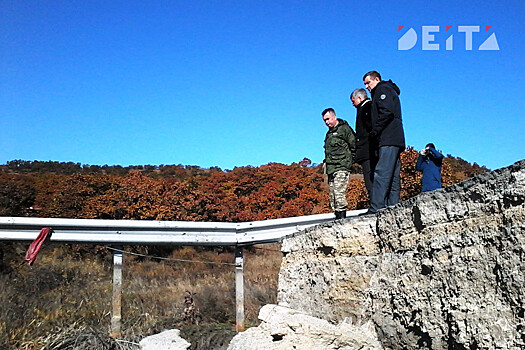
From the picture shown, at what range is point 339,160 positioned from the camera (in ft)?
21.4

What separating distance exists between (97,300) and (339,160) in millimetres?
3677

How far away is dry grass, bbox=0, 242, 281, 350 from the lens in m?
4.37

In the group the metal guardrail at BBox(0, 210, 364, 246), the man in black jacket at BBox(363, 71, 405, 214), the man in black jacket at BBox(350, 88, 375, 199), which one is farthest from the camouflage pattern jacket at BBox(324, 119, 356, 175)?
the man in black jacket at BBox(363, 71, 405, 214)

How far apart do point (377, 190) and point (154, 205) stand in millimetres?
13206

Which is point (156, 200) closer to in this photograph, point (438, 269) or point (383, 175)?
point (383, 175)

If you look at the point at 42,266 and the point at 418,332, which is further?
the point at 42,266

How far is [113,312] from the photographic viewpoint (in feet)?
16.0

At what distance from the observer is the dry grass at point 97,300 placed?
14.3 ft

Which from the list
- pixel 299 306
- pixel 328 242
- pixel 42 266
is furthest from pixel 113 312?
pixel 328 242

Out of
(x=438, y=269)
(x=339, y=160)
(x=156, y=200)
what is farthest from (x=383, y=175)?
(x=156, y=200)

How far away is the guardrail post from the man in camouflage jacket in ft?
9.79

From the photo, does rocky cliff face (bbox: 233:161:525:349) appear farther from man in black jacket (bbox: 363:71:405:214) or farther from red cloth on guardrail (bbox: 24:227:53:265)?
red cloth on guardrail (bbox: 24:227:53:265)

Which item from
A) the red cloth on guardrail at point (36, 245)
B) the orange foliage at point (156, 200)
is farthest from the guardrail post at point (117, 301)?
the orange foliage at point (156, 200)

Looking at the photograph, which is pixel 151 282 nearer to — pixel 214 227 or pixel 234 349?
pixel 214 227
